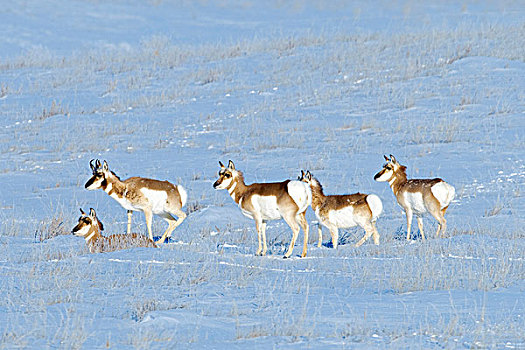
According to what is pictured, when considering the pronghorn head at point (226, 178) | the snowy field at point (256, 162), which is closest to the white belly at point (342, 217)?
the snowy field at point (256, 162)

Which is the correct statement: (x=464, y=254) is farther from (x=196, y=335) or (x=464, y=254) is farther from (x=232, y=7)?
(x=232, y=7)

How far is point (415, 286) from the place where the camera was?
24.6 ft

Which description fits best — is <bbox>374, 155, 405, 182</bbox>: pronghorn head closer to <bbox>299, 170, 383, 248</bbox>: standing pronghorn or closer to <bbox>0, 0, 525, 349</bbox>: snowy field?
<bbox>0, 0, 525, 349</bbox>: snowy field

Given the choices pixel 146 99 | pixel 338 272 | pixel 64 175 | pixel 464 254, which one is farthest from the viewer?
pixel 146 99

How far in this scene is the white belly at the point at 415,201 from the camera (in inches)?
442

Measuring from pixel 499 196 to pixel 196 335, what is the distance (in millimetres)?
8383

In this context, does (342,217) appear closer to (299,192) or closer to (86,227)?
(299,192)

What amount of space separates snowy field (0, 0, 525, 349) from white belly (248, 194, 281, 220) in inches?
19.7

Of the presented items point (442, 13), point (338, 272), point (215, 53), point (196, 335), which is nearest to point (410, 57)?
point (215, 53)

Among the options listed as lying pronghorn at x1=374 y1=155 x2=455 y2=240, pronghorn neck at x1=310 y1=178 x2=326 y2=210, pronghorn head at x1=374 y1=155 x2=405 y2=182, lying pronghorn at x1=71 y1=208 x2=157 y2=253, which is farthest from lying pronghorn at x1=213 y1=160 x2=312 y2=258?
pronghorn head at x1=374 y1=155 x2=405 y2=182

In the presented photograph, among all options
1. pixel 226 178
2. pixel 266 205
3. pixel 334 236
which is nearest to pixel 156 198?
pixel 226 178

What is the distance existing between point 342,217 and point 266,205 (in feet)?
4.17

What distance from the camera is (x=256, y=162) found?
17.5 meters

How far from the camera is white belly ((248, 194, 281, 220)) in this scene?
32.1 feet
